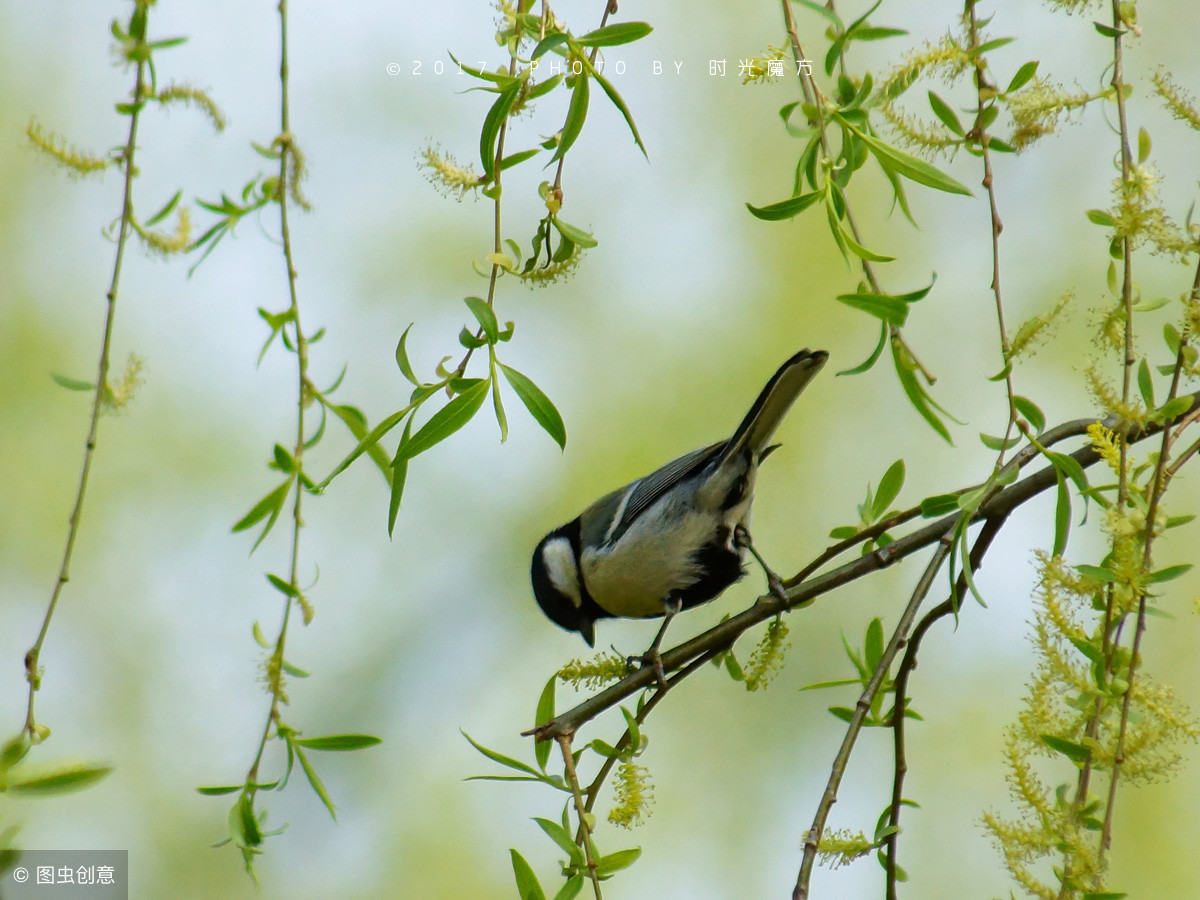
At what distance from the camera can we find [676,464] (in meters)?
3.43

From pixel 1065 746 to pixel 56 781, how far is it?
1077 millimetres

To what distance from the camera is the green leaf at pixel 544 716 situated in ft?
5.04

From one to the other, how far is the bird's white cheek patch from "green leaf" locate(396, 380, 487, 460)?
2474 millimetres

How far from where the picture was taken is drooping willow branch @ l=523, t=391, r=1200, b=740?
1.61 m

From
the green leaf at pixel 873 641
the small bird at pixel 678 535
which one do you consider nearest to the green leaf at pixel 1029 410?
the green leaf at pixel 873 641

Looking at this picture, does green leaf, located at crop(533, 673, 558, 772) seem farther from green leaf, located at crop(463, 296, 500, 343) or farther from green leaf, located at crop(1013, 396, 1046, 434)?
green leaf, located at crop(1013, 396, 1046, 434)

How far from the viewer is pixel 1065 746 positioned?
1294mm

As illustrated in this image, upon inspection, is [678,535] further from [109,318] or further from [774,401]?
[109,318]

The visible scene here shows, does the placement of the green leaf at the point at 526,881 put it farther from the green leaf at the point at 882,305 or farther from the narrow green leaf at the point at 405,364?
the green leaf at the point at 882,305

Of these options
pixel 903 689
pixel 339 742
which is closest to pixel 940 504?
pixel 903 689

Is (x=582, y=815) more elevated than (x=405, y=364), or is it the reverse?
(x=405, y=364)

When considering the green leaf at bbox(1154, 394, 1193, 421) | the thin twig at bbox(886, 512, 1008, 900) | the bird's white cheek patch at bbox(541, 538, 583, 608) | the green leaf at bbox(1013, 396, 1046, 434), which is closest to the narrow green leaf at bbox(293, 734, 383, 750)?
the thin twig at bbox(886, 512, 1008, 900)

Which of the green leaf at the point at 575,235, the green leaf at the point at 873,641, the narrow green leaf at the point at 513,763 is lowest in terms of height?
the narrow green leaf at the point at 513,763

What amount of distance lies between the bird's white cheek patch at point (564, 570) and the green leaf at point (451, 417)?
2474mm
